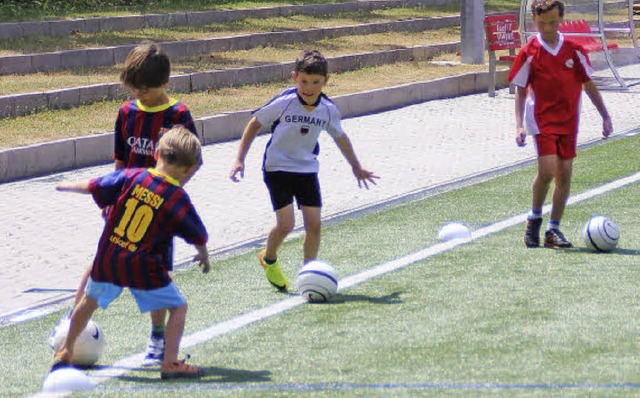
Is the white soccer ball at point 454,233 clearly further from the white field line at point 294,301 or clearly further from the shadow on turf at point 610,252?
the shadow on turf at point 610,252

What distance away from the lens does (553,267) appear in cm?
800

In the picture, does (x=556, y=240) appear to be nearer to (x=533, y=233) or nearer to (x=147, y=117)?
(x=533, y=233)

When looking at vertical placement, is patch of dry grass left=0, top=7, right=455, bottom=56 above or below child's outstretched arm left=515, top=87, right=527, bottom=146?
below

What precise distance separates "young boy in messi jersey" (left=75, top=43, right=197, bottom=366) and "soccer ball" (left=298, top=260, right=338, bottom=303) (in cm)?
134

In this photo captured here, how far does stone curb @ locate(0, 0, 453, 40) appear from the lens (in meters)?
19.3

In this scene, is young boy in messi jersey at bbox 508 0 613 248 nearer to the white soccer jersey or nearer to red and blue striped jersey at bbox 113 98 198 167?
the white soccer jersey

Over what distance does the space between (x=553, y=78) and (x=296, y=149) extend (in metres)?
2.04

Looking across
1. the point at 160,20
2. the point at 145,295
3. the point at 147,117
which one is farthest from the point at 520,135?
the point at 160,20

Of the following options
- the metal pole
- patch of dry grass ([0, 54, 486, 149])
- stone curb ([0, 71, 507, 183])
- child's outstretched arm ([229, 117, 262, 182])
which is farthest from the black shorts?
the metal pole

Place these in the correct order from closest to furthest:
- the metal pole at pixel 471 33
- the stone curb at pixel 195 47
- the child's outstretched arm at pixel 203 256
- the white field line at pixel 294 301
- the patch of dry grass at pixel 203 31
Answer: the child's outstretched arm at pixel 203 256, the white field line at pixel 294 301, the stone curb at pixel 195 47, the patch of dry grass at pixel 203 31, the metal pole at pixel 471 33

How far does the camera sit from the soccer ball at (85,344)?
594 centimetres

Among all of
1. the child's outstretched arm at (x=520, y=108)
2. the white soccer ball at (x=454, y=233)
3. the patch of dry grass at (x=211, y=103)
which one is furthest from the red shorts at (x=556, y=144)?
the patch of dry grass at (x=211, y=103)

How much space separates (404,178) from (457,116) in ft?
16.9

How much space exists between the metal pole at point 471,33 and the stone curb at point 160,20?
3923 millimetres
